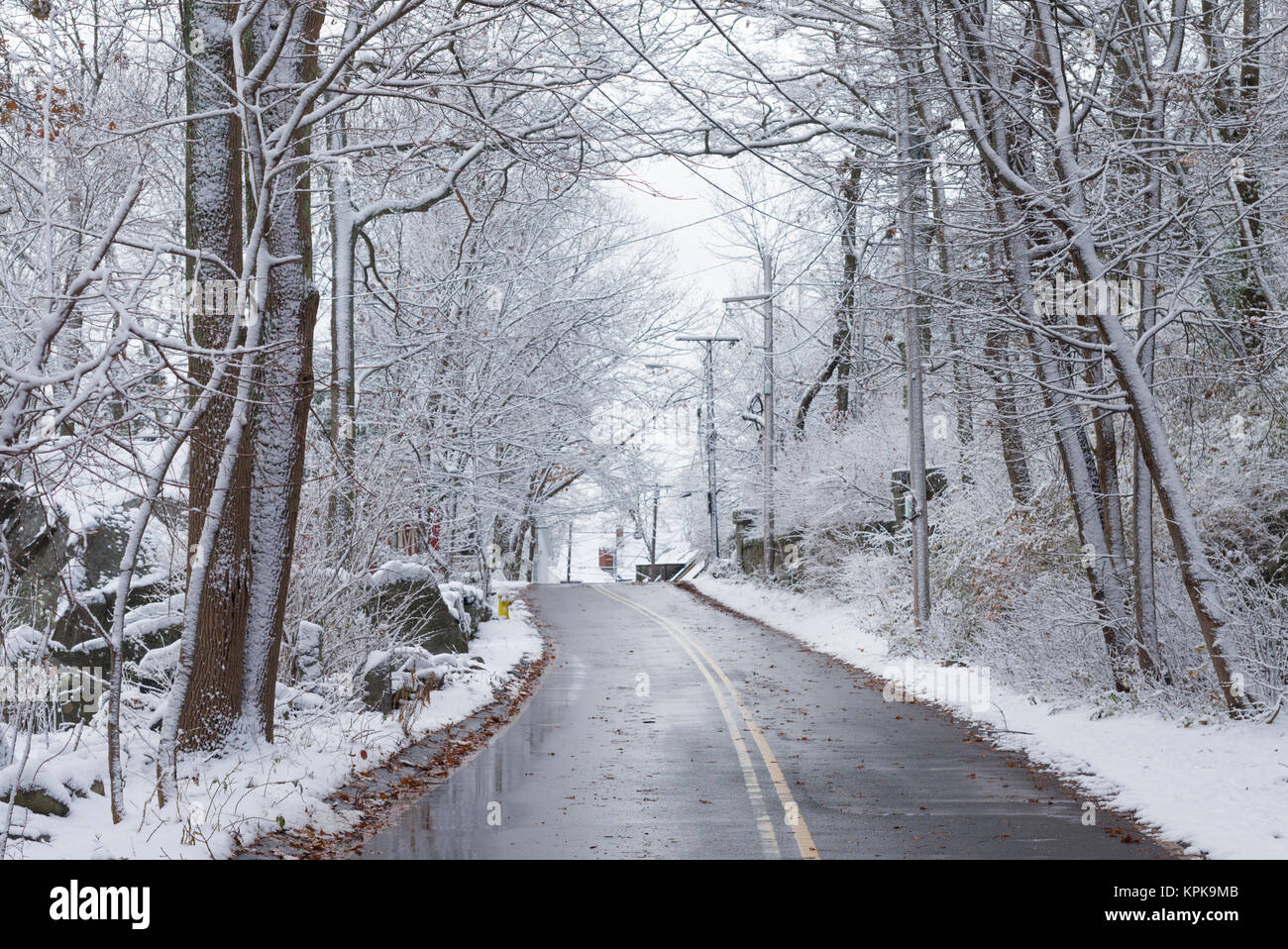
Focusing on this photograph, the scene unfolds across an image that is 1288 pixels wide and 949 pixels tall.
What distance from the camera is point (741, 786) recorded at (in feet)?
35.5

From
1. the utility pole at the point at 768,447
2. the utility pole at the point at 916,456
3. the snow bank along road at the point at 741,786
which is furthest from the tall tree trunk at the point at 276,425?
the utility pole at the point at 768,447

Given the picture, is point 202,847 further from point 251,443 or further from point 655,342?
point 655,342

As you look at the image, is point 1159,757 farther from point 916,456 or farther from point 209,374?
point 916,456

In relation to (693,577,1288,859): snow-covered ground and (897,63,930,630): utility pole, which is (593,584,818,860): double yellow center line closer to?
(693,577,1288,859): snow-covered ground

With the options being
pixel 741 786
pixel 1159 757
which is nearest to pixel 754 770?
pixel 741 786

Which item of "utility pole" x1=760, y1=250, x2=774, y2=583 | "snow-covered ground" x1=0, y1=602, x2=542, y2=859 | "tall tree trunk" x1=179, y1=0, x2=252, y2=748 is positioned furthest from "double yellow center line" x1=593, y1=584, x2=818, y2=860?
"utility pole" x1=760, y1=250, x2=774, y2=583

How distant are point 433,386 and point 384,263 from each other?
16.2ft

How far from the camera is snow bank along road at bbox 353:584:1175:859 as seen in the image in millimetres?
8422

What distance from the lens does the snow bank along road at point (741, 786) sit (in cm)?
842

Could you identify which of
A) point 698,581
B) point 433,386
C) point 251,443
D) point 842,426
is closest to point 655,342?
point 842,426

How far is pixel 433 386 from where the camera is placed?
25359 mm

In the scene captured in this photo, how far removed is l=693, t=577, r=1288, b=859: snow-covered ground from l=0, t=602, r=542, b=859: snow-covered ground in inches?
246

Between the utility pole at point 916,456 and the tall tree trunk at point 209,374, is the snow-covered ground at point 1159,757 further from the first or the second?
the tall tree trunk at point 209,374

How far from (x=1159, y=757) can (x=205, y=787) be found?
8111 mm
